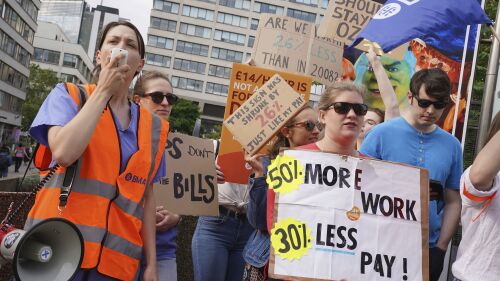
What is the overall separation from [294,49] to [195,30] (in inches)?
2827

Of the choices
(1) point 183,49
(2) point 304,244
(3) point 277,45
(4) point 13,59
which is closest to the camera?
(2) point 304,244

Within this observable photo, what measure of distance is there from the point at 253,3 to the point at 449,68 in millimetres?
71806

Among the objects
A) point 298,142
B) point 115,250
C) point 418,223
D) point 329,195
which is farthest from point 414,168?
point 115,250

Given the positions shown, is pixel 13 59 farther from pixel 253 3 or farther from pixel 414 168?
pixel 414 168

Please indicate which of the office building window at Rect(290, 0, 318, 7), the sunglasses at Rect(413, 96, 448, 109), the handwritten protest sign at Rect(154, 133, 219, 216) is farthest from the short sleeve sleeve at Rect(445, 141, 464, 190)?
the office building window at Rect(290, 0, 318, 7)

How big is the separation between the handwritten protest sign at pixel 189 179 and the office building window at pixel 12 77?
60.1 metres

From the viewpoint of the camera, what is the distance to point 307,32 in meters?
5.90

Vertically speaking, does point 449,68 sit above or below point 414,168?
above

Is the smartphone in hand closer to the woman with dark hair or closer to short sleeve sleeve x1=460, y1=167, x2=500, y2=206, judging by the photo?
the woman with dark hair

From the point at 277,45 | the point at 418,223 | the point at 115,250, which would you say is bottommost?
the point at 115,250

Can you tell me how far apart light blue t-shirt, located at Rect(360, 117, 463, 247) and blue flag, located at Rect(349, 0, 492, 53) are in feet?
3.68

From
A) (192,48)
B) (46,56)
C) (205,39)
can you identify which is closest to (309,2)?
(205,39)

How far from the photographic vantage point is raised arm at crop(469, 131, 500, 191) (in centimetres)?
255

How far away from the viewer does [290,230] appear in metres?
2.68
